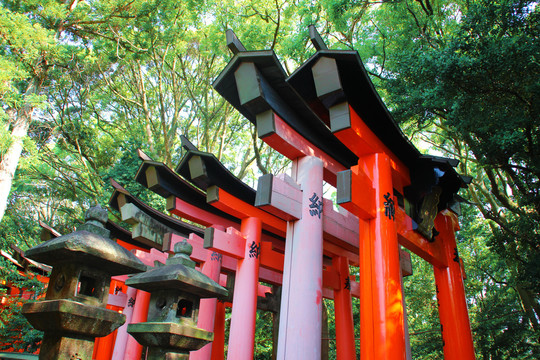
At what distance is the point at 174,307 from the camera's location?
3.57 metres

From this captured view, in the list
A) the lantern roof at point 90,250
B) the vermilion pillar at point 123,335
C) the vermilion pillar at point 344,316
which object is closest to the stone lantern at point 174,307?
the lantern roof at point 90,250

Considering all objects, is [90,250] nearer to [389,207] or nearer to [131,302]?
[389,207]

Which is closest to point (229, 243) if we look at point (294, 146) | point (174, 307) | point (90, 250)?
point (294, 146)

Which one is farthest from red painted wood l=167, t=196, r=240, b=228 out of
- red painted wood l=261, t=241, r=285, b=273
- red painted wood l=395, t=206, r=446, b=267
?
red painted wood l=395, t=206, r=446, b=267

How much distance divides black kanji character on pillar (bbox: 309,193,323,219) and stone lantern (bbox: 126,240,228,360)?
6.23ft

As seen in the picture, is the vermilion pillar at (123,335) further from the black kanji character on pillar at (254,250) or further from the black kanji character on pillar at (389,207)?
the black kanji character on pillar at (389,207)

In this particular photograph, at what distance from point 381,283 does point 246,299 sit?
245 centimetres

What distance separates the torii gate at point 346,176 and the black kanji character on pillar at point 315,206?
0.02 metres

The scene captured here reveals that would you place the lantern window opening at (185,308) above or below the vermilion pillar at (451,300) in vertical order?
below

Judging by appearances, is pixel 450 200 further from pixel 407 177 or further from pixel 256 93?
pixel 256 93

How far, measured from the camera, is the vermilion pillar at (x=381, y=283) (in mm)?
3947


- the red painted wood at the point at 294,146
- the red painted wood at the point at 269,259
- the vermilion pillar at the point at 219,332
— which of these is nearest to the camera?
the red painted wood at the point at 294,146

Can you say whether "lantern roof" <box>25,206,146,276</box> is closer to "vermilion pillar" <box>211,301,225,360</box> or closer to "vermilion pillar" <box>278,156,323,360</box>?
"vermilion pillar" <box>278,156,323,360</box>

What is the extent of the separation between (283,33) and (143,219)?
812 cm
